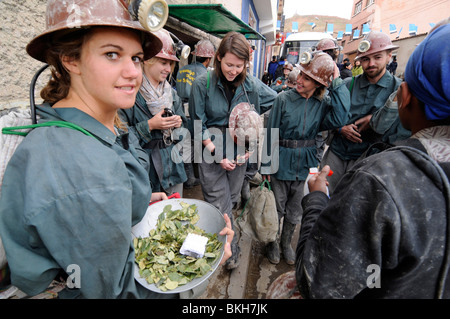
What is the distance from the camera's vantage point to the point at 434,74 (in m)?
0.84

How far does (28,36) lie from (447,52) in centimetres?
250

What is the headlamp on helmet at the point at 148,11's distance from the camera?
0.95m

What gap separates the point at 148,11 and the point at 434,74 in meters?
1.13

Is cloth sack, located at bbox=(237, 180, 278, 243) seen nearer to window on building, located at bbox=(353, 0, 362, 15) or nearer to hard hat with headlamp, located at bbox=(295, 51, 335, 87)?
hard hat with headlamp, located at bbox=(295, 51, 335, 87)

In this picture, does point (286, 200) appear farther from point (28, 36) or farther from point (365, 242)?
point (28, 36)

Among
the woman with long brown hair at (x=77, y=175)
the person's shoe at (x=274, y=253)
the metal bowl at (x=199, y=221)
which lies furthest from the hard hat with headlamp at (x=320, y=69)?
the person's shoe at (x=274, y=253)

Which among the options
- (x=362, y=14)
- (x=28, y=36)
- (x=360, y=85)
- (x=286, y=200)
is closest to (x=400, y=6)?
(x=362, y=14)

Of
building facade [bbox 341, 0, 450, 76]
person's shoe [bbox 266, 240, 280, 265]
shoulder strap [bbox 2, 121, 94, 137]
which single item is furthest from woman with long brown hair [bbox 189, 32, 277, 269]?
building facade [bbox 341, 0, 450, 76]

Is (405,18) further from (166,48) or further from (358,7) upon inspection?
(166,48)

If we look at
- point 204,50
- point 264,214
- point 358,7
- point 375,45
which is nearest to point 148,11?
point 264,214

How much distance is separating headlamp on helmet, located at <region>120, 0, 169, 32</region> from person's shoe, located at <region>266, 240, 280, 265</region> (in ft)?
9.10

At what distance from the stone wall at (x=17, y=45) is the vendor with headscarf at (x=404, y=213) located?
7.42ft

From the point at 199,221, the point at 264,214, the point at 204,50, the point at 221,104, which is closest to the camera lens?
the point at 199,221

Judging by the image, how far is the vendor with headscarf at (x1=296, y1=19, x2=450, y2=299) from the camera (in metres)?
0.79
